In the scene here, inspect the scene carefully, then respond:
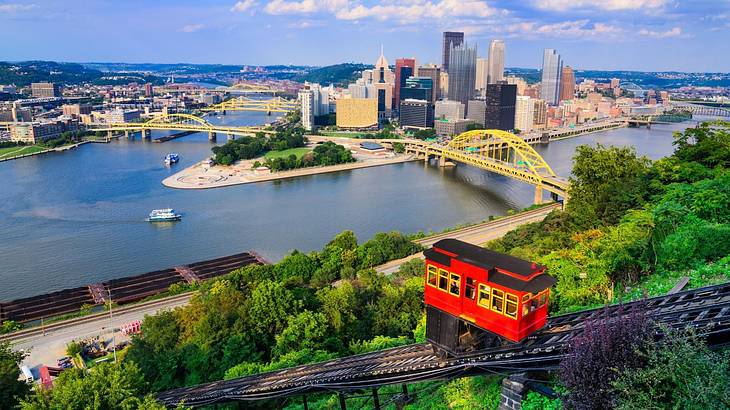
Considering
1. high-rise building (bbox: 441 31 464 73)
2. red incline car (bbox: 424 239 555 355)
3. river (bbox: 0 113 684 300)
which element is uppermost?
high-rise building (bbox: 441 31 464 73)

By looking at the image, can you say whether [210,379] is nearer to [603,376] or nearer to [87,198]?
[603,376]

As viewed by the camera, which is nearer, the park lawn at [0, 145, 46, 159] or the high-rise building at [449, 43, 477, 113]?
the park lawn at [0, 145, 46, 159]

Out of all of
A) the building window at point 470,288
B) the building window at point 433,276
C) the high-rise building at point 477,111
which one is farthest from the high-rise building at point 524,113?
the building window at point 470,288

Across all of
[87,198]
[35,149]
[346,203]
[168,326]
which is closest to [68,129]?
[35,149]

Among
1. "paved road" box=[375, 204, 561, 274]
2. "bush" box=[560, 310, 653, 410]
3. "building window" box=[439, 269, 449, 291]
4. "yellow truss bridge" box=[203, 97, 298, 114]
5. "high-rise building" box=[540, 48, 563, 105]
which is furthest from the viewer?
"high-rise building" box=[540, 48, 563, 105]

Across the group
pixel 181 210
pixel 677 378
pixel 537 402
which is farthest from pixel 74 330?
pixel 677 378

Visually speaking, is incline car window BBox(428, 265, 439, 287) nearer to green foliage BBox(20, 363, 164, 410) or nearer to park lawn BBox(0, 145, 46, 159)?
green foliage BBox(20, 363, 164, 410)

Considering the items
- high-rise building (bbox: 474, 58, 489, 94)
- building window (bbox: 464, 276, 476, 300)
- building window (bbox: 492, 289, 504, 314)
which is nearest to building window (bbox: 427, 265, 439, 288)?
building window (bbox: 464, 276, 476, 300)
